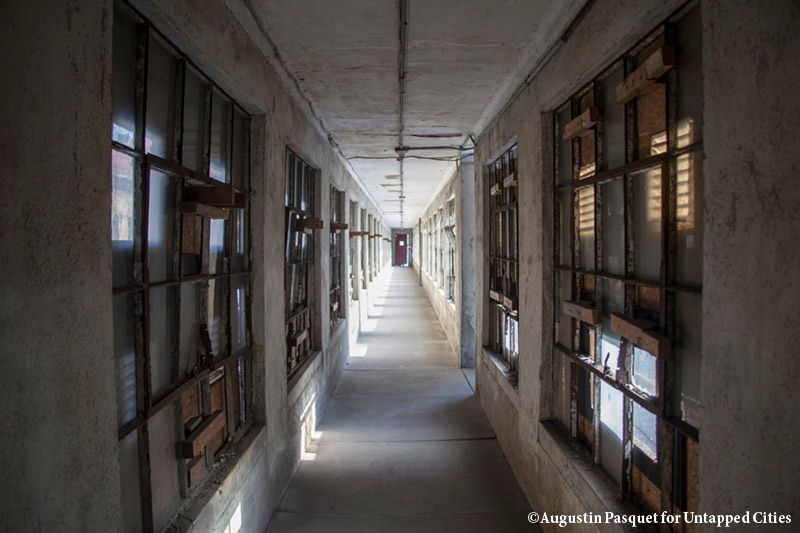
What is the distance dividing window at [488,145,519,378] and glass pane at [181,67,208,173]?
2487 mm

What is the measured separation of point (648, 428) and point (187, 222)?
7.33 ft

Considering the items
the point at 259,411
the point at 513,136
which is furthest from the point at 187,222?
the point at 513,136

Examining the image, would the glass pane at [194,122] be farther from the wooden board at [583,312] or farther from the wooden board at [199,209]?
the wooden board at [583,312]

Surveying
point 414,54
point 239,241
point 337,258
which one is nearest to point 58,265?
point 239,241

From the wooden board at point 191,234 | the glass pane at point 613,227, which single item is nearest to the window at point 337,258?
the wooden board at point 191,234

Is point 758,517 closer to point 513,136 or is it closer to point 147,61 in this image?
point 147,61

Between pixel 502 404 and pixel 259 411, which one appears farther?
pixel 502 404

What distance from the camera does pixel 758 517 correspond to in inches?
50.1

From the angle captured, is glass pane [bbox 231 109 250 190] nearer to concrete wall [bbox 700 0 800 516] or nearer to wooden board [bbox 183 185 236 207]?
wooden board [bbox 183 185 236 207]

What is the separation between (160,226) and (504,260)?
338 centimetres

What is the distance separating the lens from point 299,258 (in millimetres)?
4734

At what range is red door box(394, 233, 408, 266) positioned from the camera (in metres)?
38.7

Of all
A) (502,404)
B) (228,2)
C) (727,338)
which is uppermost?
(228,2)

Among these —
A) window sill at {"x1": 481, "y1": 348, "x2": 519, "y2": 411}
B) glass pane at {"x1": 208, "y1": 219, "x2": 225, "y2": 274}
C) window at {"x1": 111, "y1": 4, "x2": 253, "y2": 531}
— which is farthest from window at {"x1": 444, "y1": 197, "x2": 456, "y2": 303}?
glass pane at {"x1": 208, "y1": 219, "x2": 225, "y2": 274}
